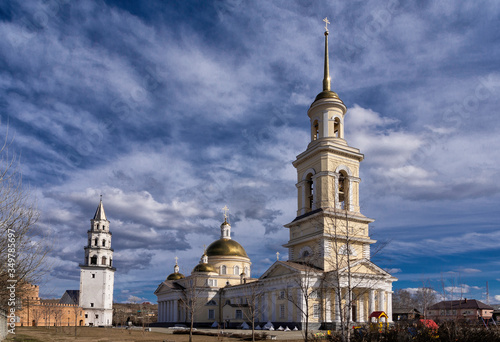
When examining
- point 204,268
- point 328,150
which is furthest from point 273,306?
point 204,268

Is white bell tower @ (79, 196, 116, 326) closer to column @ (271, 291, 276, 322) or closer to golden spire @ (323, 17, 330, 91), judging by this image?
column @ (271, 291, 276, 322)

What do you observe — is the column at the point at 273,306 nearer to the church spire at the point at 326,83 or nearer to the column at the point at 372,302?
the column at the point at 372,302

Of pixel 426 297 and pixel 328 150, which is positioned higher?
pixel 328 150

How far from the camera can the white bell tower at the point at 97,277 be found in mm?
76000

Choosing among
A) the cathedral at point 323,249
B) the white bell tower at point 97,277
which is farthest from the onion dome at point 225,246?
the white bell tower at point 97,277

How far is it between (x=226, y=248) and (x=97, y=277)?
2452cm

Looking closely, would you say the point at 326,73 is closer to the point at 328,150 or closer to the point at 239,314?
the point at 328,150

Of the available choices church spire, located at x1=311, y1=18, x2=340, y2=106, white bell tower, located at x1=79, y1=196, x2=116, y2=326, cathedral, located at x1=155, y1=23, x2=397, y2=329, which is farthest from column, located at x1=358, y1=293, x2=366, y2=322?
white bell tower, located at x1=79, y1=196, x2=116, y2=326

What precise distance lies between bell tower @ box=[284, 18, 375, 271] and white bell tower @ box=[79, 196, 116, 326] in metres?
43.6

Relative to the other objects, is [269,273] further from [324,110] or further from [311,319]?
[324,110]

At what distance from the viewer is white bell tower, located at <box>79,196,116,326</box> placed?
7600 centimetres

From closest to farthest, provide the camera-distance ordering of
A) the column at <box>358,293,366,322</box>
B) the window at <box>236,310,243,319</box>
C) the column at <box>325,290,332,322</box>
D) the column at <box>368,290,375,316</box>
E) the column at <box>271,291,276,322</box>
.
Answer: the column at <box>325,290,332,322</box>, the column at <box>368,290,375,316</box>, the column at <box>358,293,366,322</box>, the column at <box>271,291,276,322</box>, the window at <box>236,310,243,319</box>

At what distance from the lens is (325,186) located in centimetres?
4356

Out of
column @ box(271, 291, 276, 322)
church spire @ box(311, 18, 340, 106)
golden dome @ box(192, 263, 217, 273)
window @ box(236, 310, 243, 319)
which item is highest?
church spire @ box(311, 18, 340, 106)
